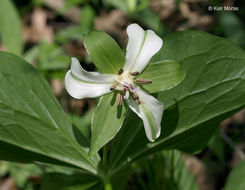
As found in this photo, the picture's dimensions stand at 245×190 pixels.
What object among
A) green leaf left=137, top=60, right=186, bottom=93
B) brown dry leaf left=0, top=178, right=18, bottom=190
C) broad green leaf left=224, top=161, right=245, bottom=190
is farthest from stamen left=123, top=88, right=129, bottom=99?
brown dry leaf left=0, top=178, right=18, bottom=190

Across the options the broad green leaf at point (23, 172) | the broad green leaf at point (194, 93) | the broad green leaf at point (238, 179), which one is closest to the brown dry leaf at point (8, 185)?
the broad green leaf at point (23, 172)

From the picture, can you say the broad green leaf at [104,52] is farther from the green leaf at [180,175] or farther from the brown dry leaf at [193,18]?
the brown dry leaf at [193,18]

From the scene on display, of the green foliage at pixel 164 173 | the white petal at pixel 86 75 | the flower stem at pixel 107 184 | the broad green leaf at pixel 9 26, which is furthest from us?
the broad green leaf at pixel 9 26

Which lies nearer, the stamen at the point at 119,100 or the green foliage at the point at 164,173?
the stamen at the point at 119,100

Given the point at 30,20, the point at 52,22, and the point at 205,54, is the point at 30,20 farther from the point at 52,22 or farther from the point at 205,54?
the point at 205,54

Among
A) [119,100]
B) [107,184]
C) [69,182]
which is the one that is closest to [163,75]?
[119,100]
